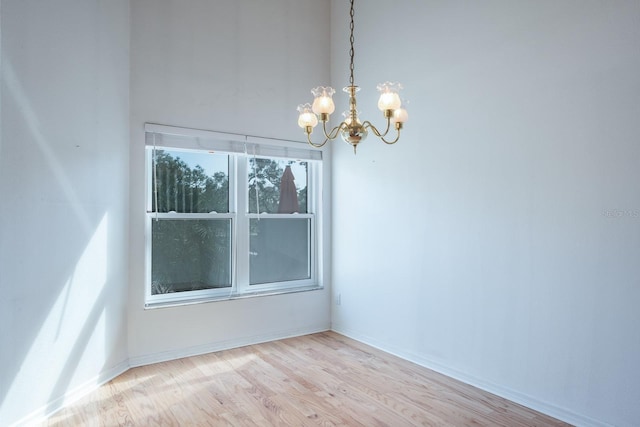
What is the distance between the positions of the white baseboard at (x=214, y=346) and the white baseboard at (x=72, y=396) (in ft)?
0.50

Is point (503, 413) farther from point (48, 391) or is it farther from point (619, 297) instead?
point (48, 391)

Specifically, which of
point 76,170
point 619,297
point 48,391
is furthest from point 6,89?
point 619,297

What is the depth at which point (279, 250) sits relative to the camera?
439 centimetres

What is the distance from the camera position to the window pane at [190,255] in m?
3.67

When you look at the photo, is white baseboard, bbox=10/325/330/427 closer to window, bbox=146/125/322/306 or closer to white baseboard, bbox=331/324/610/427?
window, bbox=146/125/322/306

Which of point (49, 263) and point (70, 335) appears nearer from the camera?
point (49, 263)

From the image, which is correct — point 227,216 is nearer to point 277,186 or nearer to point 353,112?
point 277,186

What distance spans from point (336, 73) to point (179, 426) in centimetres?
365

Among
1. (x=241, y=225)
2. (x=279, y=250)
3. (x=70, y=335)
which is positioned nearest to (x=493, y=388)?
(x=279, y=250)

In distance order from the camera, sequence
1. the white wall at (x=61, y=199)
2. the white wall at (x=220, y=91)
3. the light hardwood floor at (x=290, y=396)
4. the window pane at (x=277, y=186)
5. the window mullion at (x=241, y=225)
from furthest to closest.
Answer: the window pane at (x=277, y=186), the window mullion at (x=241, y=225), the white wall at (x=220, y=91), the light hardwood floor at (x=290, y=396), the white wall at (x=61, y=199)

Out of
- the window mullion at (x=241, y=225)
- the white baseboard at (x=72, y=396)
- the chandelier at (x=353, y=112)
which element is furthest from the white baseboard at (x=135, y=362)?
the chandelier at (x=353, y=112)

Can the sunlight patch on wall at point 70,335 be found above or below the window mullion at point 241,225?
below

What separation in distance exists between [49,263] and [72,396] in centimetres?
95

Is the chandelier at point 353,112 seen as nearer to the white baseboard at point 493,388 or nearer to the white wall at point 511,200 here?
the white wall at point 511,200
